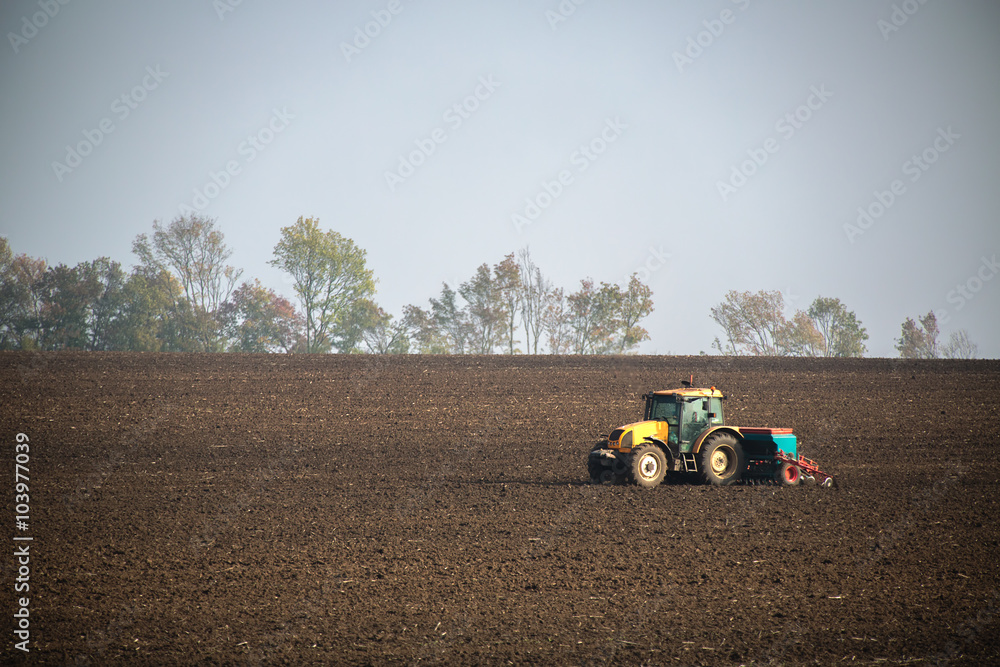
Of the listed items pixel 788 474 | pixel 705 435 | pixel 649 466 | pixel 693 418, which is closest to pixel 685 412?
pixel 693 418

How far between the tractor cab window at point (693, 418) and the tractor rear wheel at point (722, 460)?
0.30 m

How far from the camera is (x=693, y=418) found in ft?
48.4

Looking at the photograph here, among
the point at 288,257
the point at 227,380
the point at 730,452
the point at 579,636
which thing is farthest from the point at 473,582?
the point at 288,257

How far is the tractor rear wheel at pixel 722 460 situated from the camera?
575 inches

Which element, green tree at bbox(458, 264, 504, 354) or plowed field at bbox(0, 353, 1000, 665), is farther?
green tree at bbox(458, 264, 504, 354)

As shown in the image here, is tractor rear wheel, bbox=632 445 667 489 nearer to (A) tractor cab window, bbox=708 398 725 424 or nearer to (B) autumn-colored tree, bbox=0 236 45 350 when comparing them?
(A) tractor cab window, bbox=708 398 725 424

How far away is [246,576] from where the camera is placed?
9312 mm

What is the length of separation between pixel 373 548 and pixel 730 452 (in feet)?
25.6

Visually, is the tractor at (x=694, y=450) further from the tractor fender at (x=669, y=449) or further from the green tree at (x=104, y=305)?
the green tree at (x=104, y=305)

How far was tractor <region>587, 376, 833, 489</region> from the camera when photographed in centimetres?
1455

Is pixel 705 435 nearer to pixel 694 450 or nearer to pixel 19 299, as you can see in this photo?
pixel 694 450

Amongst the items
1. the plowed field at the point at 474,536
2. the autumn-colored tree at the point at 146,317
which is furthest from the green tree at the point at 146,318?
the plowed field at the point at 474,536

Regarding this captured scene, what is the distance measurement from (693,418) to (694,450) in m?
0.63

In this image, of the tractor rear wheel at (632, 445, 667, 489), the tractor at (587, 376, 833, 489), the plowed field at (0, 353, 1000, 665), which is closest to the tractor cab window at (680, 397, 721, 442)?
the tractor at (587, 376, 833, 489)
